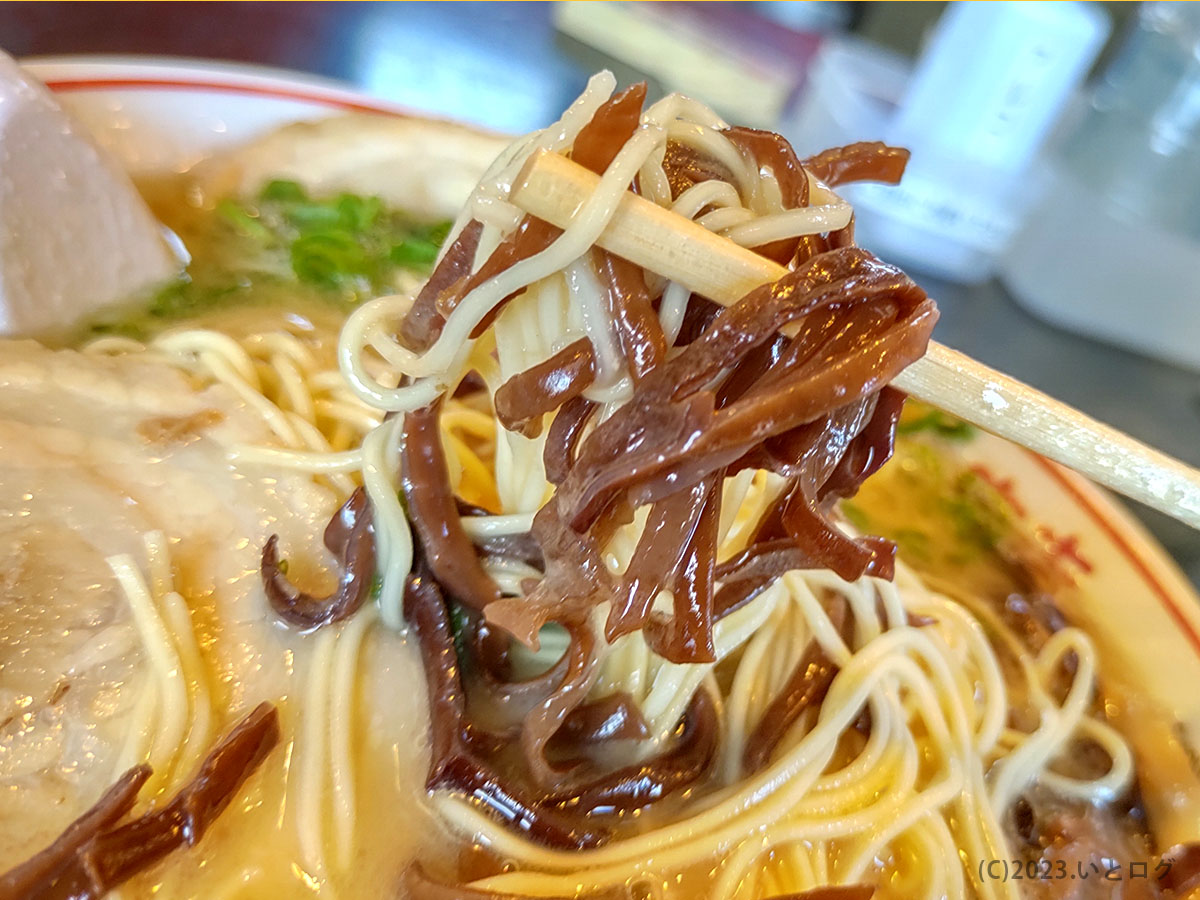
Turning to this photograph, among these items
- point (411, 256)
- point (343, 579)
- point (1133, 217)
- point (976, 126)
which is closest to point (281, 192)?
point (411, 256)

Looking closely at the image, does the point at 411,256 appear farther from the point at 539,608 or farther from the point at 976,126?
the point at 976,126

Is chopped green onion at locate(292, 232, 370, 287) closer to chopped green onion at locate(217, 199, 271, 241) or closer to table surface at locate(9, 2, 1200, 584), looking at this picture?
chopped green onion at locate(217, 199, 271, 241)

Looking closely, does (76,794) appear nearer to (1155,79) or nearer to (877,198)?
(877,198)

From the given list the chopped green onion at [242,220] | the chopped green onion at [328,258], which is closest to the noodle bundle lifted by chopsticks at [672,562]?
the chopped green onion at [328,258]

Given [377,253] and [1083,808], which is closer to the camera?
[1083,808]

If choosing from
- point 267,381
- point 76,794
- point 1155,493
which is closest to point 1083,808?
point 1155,493
